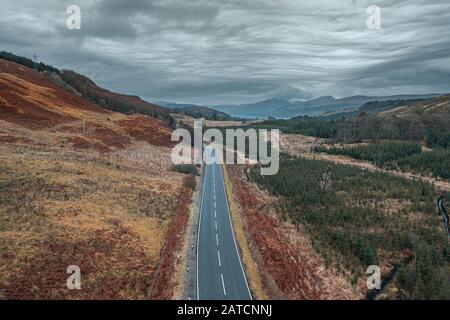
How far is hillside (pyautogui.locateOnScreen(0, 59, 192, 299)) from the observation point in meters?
31.1

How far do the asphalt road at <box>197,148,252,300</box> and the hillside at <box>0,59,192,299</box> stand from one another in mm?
2800

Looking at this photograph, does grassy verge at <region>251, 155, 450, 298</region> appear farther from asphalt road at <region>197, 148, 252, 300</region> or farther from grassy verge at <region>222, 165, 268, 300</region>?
asphalt road at <region>197, 148, 252, 300</region>

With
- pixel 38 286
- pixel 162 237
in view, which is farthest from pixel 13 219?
pixel 162 237

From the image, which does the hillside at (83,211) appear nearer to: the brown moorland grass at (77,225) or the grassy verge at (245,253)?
the brown moorland grass at (77,225)

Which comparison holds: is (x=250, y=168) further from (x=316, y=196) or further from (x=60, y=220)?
(x=60, y=220)

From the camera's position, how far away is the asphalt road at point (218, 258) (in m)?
31.3

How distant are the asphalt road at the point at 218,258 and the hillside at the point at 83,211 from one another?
2.80 meters

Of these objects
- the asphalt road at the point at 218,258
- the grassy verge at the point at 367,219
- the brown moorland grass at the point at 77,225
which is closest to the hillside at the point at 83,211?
the brown moorland grass at the point at 77,225

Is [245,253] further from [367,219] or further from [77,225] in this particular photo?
[367,219]

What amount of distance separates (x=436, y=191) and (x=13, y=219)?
242 feet

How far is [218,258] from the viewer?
38.1m

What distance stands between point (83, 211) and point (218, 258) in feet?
58.8

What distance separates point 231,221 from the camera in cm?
5034

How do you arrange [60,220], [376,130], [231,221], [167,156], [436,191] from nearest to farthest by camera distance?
[60,220] → [231,221] → [436,191] → [167,156] → [376,130]
